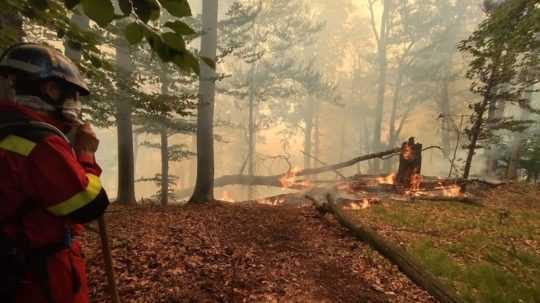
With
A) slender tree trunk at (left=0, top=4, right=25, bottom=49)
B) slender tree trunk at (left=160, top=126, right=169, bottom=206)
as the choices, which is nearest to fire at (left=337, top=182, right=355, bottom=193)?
slender tree trunk at (left=160, top=126, right=169, bottom=206)

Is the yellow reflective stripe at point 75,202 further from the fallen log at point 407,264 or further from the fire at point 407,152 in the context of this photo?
the fire at point 407,152

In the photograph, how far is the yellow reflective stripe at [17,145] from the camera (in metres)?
1.91

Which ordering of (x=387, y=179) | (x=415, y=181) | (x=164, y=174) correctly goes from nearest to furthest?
1. (x=415, y=181)
2. (x=387, y=179)
3. (x=164, y=174)

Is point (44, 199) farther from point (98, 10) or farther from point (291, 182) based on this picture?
point (291, 182)

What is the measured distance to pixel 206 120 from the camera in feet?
40.2

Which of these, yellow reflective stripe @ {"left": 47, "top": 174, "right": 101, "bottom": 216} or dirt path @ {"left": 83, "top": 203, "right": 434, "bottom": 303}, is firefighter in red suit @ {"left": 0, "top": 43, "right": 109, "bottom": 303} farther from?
dirt path @ {"left": 83, "top": 203, "right": 434, "bottom": 303}

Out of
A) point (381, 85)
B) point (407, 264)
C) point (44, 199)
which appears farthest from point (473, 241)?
point (381, 85)

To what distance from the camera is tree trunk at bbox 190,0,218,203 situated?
A: 39.5 feet

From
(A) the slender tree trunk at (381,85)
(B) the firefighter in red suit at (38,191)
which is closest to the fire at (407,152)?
(B) the firefighter in red suit at (38,191)

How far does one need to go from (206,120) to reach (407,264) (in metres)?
8.98

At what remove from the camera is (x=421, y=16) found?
102ft

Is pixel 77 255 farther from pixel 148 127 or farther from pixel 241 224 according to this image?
pixel 148 127

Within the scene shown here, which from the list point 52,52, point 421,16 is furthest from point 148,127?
point 421,16

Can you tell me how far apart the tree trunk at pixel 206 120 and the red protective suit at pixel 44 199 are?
32.4 ft
